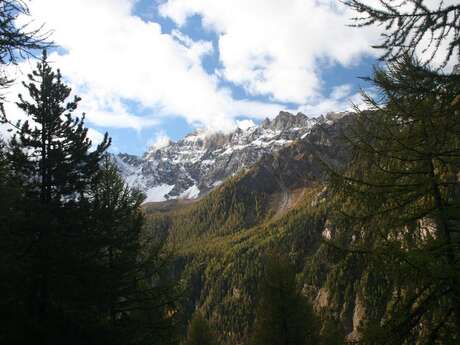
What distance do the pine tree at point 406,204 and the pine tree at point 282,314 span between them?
41.6 ft

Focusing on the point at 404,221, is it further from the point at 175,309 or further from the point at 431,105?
the point at 175,309

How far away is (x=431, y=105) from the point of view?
25.8 feet

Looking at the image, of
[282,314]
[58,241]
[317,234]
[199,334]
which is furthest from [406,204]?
[199,334]

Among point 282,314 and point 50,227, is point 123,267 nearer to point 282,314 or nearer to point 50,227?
point 50,227

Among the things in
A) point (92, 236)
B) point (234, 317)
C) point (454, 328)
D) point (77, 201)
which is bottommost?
point (234, 317)

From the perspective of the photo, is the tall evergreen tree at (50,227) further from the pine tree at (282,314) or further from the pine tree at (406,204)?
the pine tree at (282,314)

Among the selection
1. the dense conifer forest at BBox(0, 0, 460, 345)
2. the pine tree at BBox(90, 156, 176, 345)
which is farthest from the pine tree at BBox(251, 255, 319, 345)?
the pine tree at BBox(90, 156, 176, 345)

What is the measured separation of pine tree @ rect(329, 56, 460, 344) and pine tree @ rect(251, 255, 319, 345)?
12665mm

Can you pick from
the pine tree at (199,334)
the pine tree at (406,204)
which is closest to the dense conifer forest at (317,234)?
the pine tree at (406,204)

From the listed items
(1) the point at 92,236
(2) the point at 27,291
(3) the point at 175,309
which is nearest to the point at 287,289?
(3) the point at 175,309

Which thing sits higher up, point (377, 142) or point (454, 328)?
point (377, 142)

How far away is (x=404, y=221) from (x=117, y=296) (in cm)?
965

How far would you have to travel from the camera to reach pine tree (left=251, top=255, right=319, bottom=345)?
20.5m

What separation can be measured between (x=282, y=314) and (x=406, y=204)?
Answer: 14.0 m
